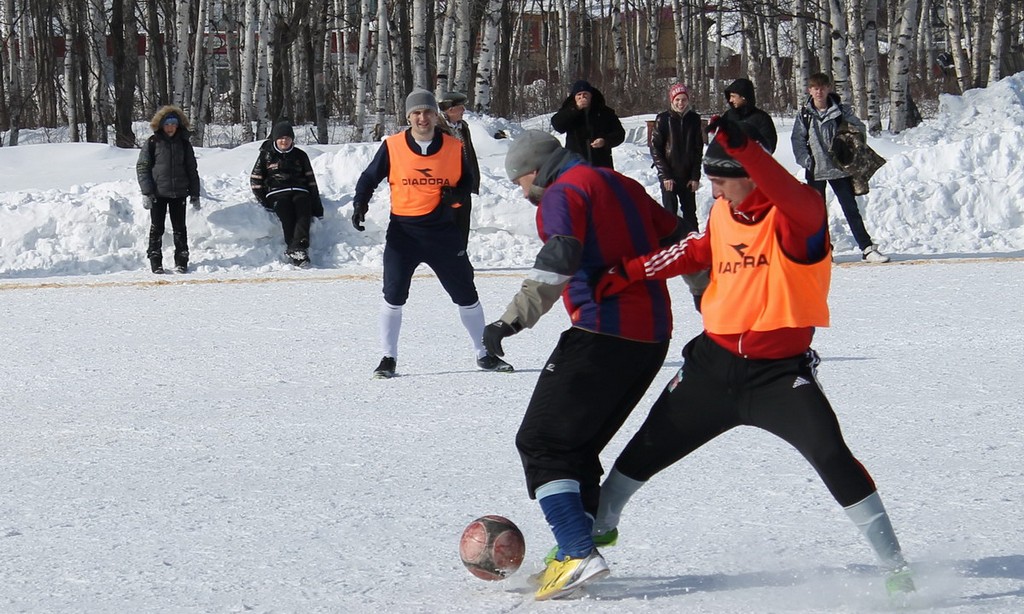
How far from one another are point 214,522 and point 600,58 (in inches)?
1542

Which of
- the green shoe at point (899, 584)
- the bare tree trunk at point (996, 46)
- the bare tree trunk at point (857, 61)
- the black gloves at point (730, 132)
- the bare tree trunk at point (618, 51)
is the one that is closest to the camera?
the black gloves at point (730, 132)

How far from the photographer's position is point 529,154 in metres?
3.81

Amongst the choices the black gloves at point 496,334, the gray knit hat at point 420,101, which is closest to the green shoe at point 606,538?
the black gloves at point 496,334

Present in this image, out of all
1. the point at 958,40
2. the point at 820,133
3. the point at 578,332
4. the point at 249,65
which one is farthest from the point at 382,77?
the point at 578,332

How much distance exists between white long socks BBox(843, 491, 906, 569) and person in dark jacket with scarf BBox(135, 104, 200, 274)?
→ 9.62 m

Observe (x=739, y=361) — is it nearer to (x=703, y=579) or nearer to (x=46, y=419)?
(x=703, y=579)

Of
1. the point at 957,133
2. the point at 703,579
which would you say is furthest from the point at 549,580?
the point at 957,133

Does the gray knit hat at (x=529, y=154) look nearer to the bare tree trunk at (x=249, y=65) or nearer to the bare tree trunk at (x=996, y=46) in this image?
the bare tree trunk at (x=249, y=65)

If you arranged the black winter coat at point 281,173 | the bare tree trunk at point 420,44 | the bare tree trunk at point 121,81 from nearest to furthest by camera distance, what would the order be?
the black winter coat at point 281,173
the bare tree trunk at point 420,44
the bare tree trunk at point 121,81

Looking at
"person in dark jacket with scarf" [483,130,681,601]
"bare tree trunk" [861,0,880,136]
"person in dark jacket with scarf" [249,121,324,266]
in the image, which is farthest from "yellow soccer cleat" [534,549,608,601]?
"bare tree trunk" [861,0,880,136]

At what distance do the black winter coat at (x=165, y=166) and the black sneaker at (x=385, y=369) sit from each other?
5.44 metres

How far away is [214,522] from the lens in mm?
4586

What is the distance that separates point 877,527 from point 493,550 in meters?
1.09

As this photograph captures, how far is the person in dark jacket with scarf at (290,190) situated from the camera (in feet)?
41.6
